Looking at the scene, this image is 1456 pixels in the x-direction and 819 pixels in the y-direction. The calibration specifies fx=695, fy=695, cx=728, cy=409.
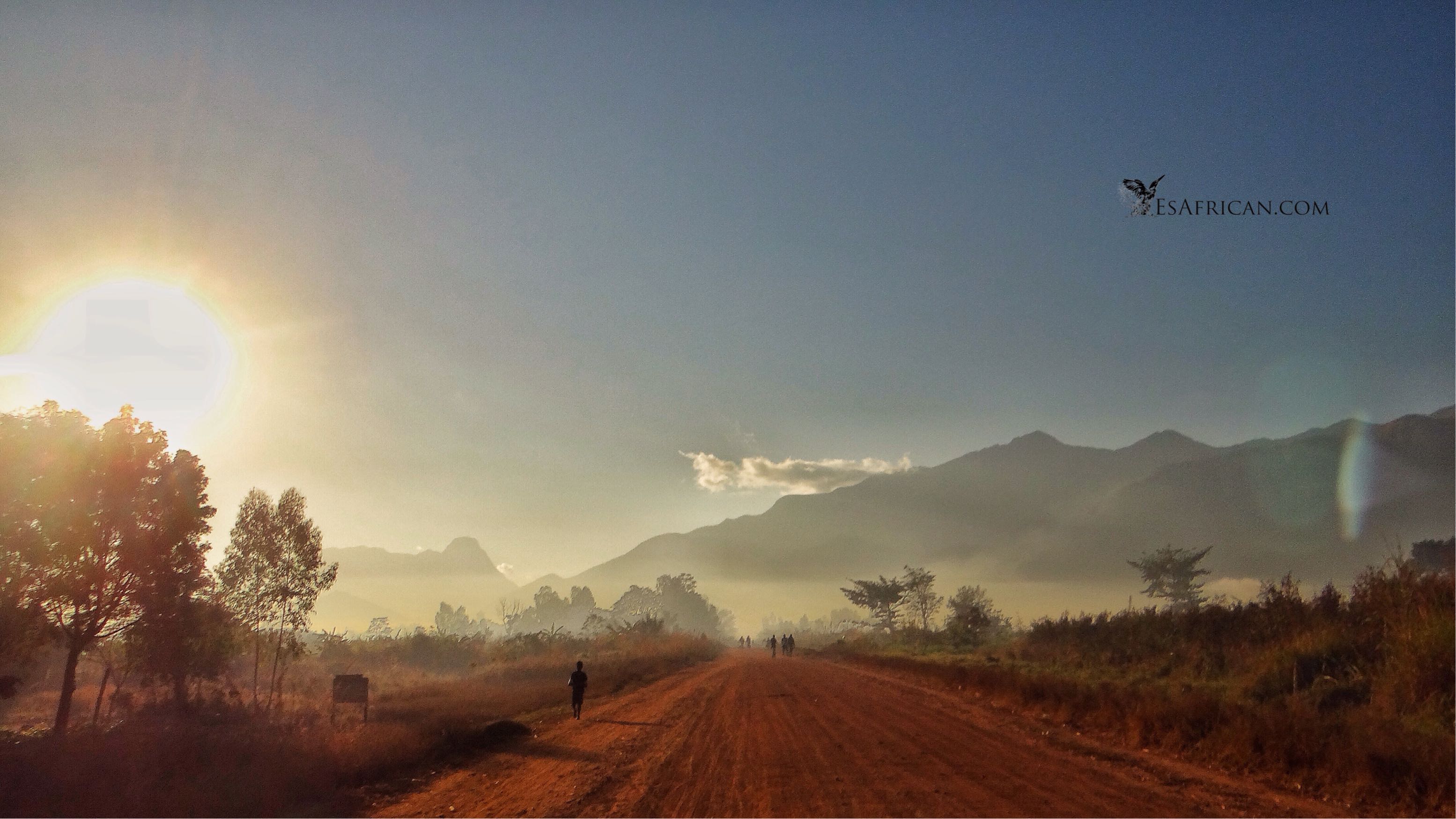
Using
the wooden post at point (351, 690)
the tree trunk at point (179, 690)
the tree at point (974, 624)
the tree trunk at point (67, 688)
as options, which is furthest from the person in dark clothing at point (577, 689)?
the tree at point (974, 624)

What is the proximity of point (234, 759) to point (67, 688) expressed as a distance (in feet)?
30.3

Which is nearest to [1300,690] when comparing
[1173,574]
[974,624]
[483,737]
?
[483,737]

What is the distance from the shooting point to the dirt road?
9.42 m

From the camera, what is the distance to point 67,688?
19.0 metres

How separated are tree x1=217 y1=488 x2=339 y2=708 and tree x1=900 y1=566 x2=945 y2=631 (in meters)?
93.7

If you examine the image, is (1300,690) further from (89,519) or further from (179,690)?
(179,690)

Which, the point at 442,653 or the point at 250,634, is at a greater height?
the point at 250,634

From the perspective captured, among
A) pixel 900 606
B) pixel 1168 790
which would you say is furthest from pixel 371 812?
pixel 900 606

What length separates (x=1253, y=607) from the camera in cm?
2020

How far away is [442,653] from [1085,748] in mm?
63963

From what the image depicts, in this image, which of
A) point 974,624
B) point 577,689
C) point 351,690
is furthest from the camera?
point 974,624

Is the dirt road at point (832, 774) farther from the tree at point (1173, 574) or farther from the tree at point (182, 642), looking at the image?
the tree at point (1173, 574)

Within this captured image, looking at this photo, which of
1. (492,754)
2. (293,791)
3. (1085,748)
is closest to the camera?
(293,791)

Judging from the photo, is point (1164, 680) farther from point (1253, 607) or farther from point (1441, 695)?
point (1441, 695)
